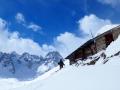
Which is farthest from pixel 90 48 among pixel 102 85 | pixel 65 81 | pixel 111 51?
pixel 102 85

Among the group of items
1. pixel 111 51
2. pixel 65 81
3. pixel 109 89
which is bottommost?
pixel 109 89

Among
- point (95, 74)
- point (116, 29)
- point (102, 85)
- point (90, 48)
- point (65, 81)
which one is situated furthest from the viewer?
point (90, 48)

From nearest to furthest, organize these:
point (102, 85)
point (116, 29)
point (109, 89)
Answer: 1. point (109, 89)
2. point (102, 85)
3. point (116, 29)

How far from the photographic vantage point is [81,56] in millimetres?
49969

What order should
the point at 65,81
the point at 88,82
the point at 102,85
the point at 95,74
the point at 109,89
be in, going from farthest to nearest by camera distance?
the point at 65,81 → the point at 95,74 → the point at 88,82 → the point at 102,85 → the point at 109,89

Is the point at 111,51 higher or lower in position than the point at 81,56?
lower

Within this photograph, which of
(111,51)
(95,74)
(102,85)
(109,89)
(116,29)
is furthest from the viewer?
Result: (116,29)

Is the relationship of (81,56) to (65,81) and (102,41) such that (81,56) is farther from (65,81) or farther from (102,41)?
(65,81)

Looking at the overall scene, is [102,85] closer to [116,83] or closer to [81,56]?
[116,83]

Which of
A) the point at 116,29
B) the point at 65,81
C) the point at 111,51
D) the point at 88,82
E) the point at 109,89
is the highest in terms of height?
the point at 116,29

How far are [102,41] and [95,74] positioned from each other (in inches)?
1034

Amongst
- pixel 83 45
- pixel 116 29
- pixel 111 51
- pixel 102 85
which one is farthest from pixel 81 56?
pixel 102 85

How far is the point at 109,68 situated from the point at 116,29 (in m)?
23.4

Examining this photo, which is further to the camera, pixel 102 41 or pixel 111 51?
pixel 102 41
